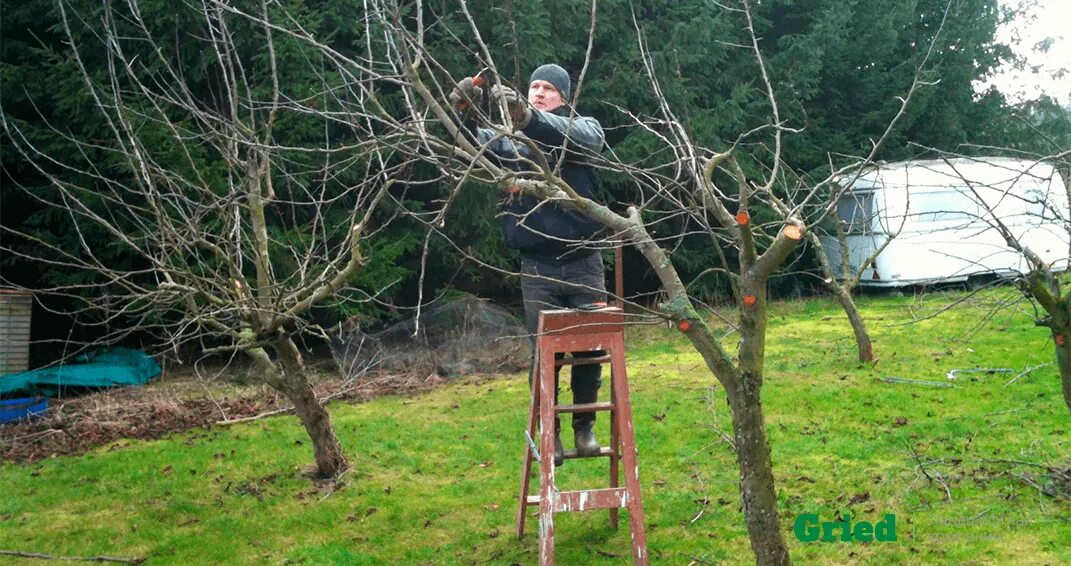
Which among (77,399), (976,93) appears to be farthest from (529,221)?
(976,93)

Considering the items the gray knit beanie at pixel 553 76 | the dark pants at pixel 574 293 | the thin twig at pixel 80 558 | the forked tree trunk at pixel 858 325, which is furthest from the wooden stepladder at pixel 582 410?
the forked tree trunk at pixel 858 325

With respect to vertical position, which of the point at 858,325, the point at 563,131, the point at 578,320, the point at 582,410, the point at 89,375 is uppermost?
the point at 563,131

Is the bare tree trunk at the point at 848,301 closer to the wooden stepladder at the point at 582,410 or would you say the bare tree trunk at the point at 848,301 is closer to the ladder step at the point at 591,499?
the wooden stepladder at the point at 582,410

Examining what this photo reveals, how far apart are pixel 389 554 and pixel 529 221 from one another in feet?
5.66

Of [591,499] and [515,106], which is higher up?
[515,106]

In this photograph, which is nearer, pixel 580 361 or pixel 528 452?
pixel 580 361

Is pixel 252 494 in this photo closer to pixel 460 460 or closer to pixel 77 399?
pixel 460 460

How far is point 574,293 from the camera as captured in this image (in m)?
4.85

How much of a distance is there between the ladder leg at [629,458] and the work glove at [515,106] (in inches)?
39.6

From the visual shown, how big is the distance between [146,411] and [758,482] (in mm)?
5978

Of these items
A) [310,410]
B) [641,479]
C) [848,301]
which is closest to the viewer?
[641,479]

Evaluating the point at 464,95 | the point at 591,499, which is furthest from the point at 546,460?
the point at 464,95

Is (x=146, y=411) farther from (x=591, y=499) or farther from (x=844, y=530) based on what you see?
(x=844, y=530)

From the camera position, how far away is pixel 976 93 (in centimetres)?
1870
